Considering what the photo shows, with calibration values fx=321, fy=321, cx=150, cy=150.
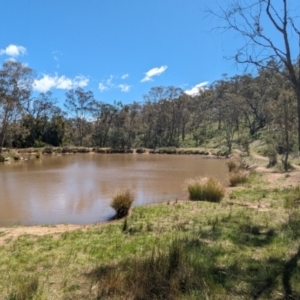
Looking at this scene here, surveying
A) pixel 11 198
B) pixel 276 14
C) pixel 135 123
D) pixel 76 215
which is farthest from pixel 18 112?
pixel 276 14

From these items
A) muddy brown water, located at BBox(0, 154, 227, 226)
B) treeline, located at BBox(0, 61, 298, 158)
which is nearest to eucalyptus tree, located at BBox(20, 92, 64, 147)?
treeline, located at BBox(0, 61, 298, 158)

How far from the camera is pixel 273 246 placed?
4.13 meters

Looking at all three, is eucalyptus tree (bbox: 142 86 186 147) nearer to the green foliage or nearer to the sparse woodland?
the sparse woodland

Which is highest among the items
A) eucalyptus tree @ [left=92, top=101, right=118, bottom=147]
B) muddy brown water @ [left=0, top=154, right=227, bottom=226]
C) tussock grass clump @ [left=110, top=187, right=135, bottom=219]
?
eucalyptus tree @ [left=92, top=101, right=118, bottom=147]

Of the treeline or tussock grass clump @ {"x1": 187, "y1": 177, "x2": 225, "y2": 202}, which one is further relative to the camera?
the treeline

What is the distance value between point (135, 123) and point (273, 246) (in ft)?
159

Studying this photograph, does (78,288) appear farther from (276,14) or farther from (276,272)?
(276,14)

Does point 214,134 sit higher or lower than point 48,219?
higher

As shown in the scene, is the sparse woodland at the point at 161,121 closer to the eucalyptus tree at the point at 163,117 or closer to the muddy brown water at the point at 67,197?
the eucalyptus tree at the point at 163,117

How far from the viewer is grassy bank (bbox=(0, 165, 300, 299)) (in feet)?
9.53

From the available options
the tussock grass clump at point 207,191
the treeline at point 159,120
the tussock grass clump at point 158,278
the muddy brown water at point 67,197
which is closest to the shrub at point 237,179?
the muddy brown water at point 67,197

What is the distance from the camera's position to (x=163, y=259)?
10.8ft

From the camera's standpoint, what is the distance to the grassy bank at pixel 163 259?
114 inches

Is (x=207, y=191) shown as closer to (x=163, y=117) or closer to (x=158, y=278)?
(x=158, y=278)
